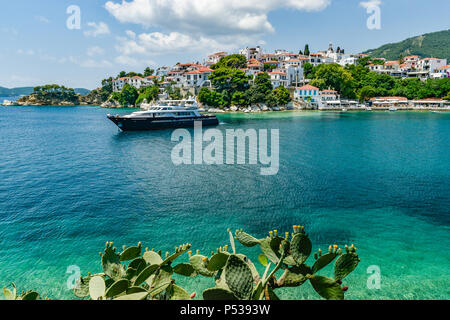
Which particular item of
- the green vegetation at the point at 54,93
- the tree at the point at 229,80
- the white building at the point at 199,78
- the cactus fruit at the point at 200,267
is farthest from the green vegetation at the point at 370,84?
the green vegetation at the point at 54,93

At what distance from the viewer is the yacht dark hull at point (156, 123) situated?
4431cm

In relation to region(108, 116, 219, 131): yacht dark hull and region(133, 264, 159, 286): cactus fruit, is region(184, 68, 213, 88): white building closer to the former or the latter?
region(108, 116, 219, 131): yacht dark hull

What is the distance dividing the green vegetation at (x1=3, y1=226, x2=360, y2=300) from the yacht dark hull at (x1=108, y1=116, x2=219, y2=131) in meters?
41.8

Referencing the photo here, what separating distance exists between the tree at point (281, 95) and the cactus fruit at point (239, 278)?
83.8 meters

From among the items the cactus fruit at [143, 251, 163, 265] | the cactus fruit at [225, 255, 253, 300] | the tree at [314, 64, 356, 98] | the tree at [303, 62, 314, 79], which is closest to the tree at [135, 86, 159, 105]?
the tree at [303, 62, 314, 79]

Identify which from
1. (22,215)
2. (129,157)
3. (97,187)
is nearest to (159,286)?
(22,215)

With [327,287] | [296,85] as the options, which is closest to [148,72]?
[296,85]

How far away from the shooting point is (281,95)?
8369 centimetres

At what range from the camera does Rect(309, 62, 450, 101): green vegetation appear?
86188 millimetres

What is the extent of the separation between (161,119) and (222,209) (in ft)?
119

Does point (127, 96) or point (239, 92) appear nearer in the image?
point (239, 92)

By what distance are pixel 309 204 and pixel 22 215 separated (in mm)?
15762

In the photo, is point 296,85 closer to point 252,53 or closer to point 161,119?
point 252,53

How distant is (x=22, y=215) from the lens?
14125 millimetres
